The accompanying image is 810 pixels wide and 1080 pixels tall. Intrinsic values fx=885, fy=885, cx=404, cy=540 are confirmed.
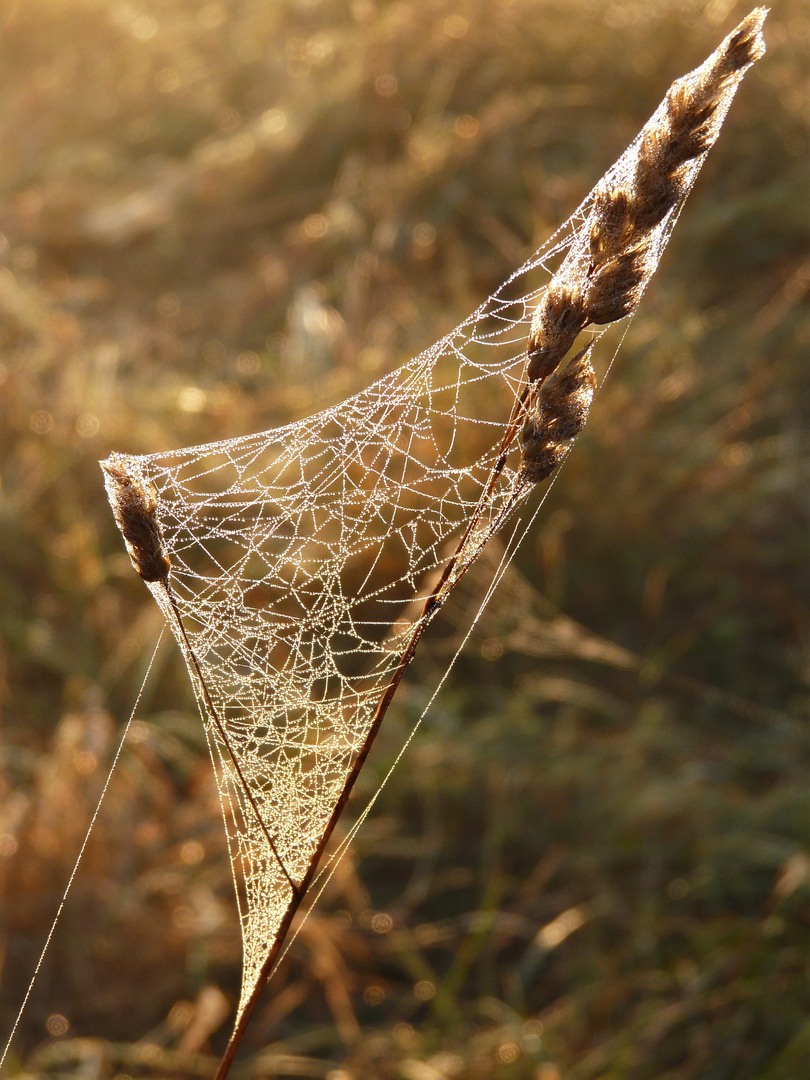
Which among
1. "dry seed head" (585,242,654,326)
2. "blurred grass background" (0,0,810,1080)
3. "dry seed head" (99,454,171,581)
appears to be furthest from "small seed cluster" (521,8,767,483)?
"blurred grass background" (0,0,810,1080)

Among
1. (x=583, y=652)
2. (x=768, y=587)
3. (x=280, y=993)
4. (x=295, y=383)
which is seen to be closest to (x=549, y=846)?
(x=583, y=652)

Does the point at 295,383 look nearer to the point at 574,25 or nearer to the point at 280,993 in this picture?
the point at 280,993

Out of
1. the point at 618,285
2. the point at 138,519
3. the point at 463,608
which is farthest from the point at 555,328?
the point at 463,608

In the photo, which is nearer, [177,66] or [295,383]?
[295,383]

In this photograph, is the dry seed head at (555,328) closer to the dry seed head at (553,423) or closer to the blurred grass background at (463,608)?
the dry seed head at (553,423)

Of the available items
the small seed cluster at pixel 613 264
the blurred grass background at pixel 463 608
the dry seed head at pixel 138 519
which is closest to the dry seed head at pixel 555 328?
the small seed cluster at pixel 613 264

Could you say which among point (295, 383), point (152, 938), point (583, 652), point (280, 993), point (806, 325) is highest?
point (295, 383)
